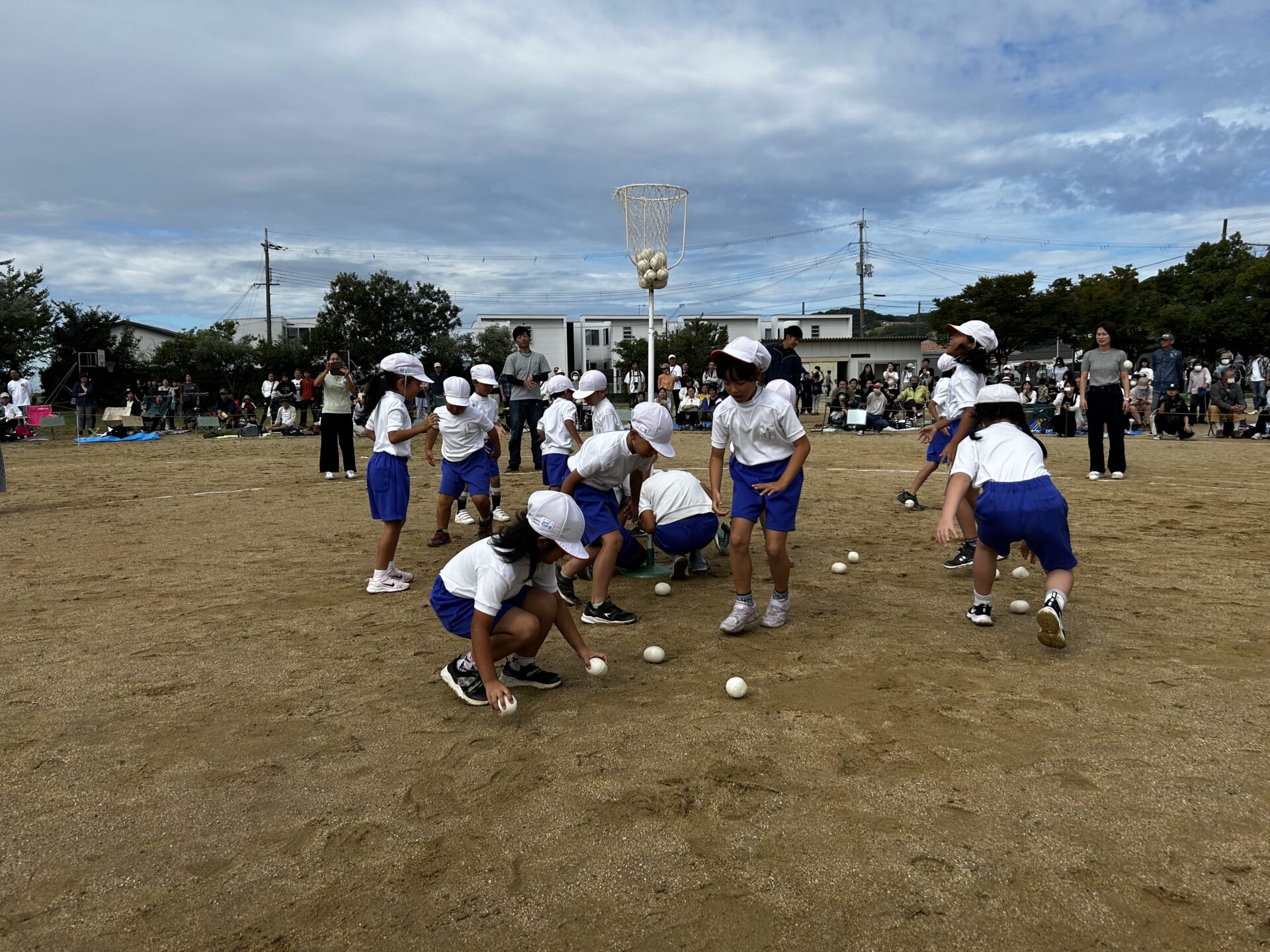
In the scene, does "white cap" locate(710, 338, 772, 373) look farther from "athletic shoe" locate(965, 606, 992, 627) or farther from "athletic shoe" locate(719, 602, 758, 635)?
"athletic shoe" locate(965, 606, 992, 627)

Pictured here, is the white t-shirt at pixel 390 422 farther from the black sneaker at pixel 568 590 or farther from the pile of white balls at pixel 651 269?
the pile of white balls at pixel 651 269

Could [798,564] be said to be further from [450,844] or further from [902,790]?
[450,844]

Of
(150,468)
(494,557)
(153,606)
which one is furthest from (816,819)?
(150,468)

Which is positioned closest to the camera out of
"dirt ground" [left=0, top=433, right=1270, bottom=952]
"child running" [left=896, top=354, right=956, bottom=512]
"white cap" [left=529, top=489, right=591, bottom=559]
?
"dirt ground" [left=0, top=433, right=1270, bottom=952]

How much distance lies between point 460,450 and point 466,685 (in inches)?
152

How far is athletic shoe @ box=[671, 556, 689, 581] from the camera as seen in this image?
6.56 meters

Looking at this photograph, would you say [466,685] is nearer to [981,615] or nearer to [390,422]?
[390,422]

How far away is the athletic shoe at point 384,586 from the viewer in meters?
6.18

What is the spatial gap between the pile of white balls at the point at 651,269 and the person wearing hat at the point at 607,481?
9.07 m

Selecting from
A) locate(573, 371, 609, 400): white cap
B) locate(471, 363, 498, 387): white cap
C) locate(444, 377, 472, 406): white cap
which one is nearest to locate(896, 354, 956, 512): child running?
locate(573, 371, 609, 400): white cap

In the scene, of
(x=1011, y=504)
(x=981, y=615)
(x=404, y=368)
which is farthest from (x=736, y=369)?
(x=404, y=368)

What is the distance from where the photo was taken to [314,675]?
14.8ft

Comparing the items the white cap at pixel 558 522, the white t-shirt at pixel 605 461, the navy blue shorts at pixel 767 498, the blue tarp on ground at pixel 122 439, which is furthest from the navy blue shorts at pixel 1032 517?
the blue tarp on ground at pixel 122 439

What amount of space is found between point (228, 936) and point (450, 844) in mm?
714
